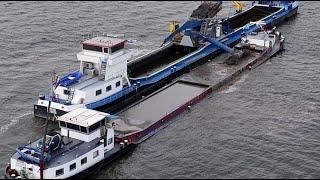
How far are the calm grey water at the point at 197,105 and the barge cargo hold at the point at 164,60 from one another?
13.4 feet

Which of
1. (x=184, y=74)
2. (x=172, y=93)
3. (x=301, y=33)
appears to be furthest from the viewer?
(x=301, y=33)

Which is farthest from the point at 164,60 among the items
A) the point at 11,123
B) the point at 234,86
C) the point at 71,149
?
the point at 71,149

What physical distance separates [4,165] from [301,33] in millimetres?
66251

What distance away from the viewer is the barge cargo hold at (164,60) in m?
71.9

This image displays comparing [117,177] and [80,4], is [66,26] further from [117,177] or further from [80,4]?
[117,177]

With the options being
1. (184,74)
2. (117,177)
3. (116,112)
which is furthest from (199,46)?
(117,177)

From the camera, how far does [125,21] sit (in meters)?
113

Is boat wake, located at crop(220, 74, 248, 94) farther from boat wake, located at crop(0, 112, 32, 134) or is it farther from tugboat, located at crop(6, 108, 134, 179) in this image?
boat wake, located at crop(0, 112, 32, 134)

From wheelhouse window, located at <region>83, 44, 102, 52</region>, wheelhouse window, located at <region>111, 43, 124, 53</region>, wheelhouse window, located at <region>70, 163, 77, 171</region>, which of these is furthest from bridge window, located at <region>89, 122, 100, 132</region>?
wheelhouse window, located at <region>83, 44, 102, 52</region>

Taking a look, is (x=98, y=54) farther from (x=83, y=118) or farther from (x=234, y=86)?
(x=234, y=86)

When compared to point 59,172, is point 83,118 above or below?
above

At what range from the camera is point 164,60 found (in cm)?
9181

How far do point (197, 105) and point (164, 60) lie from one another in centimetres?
1819

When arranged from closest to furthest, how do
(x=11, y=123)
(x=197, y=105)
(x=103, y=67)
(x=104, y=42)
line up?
(x=11, y=123) → (x=103, y=67) → (x=104, y=42) → (x=197, y=105)
